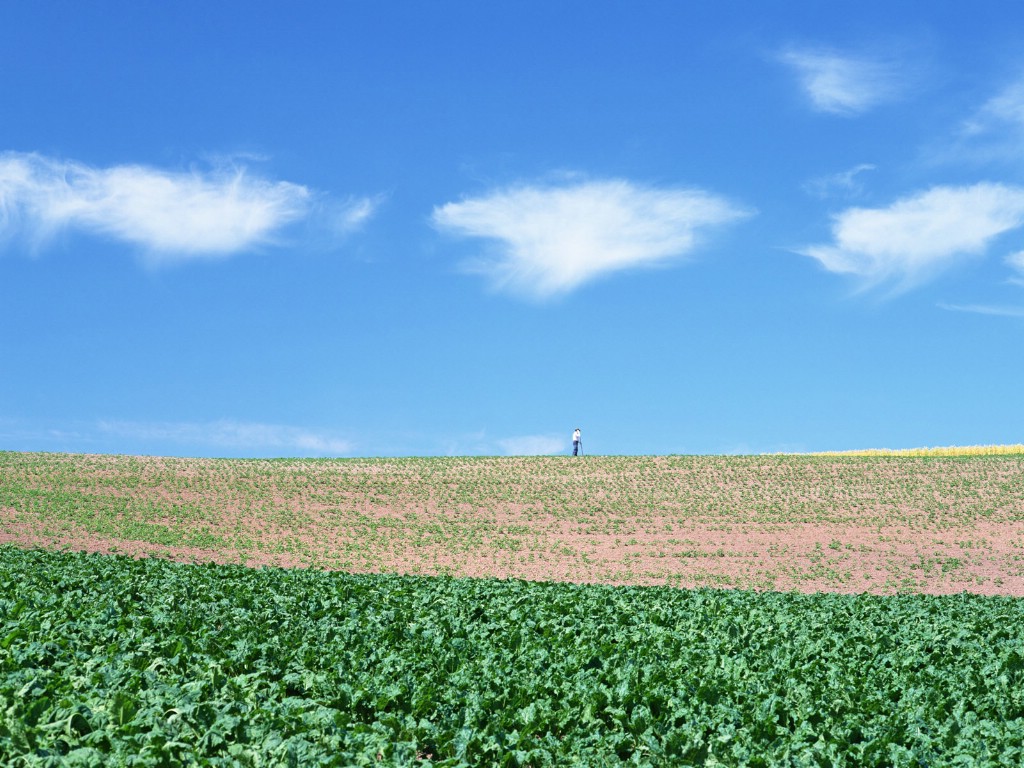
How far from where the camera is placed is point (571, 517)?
1626 inches

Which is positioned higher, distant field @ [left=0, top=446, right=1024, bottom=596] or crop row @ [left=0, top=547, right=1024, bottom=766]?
A: distant field @ [left=0, top=446, right=1024, bottom=596]

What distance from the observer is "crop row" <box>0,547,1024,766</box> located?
910 centimetres

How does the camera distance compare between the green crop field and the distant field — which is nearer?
the green crop field

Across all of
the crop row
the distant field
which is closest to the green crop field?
the crop row

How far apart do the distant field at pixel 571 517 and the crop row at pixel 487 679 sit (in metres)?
14.3

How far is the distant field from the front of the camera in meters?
33.2

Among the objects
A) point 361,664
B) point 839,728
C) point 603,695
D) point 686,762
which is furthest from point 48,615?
point 839,728

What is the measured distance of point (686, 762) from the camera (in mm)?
9094

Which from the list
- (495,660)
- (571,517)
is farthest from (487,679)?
(571,517)

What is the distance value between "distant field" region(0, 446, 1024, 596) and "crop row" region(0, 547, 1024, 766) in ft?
46.8

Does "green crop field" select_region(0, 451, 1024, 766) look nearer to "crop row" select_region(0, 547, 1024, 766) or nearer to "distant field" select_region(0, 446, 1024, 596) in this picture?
"crop row" select_region(0, 547, 1024, 766)

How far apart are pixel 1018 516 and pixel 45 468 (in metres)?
46.8

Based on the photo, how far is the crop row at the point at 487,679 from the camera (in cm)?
910

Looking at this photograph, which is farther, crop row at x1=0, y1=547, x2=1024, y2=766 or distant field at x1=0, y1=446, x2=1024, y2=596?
distant field at x1=0, y1=446, x2=1024, y2=596
